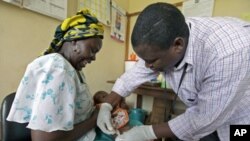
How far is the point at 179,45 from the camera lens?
656 mm

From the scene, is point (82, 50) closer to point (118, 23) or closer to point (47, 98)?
point (47, 98)

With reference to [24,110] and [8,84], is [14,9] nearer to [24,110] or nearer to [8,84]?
[8,84]

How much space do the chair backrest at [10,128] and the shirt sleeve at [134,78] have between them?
0.47 m

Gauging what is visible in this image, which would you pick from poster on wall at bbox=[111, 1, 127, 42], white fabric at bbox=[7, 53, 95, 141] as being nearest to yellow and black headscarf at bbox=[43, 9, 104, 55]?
white fabric at bbox=[7, 53, 95, 141]

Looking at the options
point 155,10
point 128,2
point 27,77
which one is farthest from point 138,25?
point 128,2

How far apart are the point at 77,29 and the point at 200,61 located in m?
0.49

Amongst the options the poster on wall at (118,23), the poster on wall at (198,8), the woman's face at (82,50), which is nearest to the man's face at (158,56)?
the woman's face at (82,50)

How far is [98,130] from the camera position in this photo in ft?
2.92

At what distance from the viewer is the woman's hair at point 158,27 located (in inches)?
23.0

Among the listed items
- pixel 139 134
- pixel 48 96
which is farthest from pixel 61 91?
pixel 139 134

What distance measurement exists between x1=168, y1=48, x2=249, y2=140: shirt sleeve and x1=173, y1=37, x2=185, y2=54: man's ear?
11 centimetres

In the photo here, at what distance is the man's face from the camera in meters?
0.61

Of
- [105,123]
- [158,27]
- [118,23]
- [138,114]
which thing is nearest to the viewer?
[158,27]

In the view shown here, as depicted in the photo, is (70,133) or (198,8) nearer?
(70,133)
